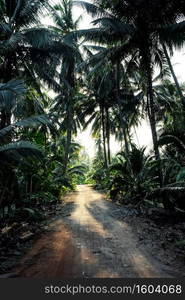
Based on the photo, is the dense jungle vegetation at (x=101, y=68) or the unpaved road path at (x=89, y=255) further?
the dense jungle vegetation at (x=101, y=68)

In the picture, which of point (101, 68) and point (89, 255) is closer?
point (89, 255)

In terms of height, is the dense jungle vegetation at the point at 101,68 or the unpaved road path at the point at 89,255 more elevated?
the dense jungle vegetation at the point at 101,68

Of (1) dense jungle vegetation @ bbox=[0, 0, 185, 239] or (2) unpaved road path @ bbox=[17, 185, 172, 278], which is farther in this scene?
(1) dense jungle vegetation @ bbox=[0, 0, 185, 239]

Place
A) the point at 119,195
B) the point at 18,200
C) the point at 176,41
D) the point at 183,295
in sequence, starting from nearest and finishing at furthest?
the point at 183,295 < the point at 18,200 < the point at 176,41 < the point at 119,195

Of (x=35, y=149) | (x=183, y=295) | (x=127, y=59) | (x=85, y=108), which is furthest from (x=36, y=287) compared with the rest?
(x=85, y=108)

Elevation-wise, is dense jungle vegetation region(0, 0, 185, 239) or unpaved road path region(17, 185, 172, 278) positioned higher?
dense jungle vegetation region(0, 0, 185, 239)

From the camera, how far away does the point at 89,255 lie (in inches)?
161

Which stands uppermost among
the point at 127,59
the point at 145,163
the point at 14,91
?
the point at 127,59

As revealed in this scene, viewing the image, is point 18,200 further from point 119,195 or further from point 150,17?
point 150,17

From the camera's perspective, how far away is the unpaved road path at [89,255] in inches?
133

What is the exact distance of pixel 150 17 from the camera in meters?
8.55

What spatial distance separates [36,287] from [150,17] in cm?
948

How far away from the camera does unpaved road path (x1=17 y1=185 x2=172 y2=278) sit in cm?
337

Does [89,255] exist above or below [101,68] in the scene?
below
